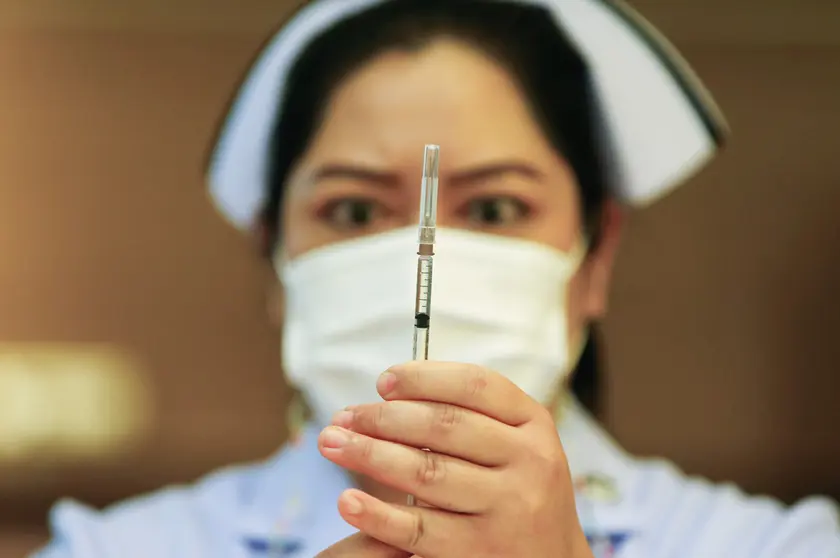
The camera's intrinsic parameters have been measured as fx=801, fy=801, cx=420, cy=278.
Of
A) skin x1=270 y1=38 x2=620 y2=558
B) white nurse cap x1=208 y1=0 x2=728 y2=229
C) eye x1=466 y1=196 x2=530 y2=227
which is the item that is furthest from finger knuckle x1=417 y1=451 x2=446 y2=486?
white nurse cap x1=208 y1=0 x2=728 y2=229

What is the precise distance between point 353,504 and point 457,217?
29 cm

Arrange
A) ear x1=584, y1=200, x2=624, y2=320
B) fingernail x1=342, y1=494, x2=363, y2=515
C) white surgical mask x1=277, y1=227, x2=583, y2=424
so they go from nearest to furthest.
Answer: fingernail x1=342, y1=494, x2=363, y2=515 < white surgical mask x1=277, y1=227, x2=583, y2=424 < ear x1=584, y1=200, x2=624, y2=320

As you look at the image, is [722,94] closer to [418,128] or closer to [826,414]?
[826,414]

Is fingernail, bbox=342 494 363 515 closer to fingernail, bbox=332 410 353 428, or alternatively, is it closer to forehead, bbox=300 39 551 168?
fingernail, bbox=332 410 353 428

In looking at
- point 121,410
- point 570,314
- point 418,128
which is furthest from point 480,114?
point 121,410

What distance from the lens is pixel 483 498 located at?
0.36 metres

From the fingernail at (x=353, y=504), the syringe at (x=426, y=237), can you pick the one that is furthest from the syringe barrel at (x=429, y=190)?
the fingernail at (x=353, y=504)

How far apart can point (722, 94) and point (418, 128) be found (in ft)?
1.72

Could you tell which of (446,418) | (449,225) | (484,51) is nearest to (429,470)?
(446,418)

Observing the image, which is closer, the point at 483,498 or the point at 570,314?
the point at 483,498

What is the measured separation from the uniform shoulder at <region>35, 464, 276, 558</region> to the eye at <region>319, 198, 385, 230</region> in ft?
0.84

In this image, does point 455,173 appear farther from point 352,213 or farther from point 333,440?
point 333,440

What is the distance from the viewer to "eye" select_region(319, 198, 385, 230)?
1.94ft

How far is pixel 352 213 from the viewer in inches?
23.6
